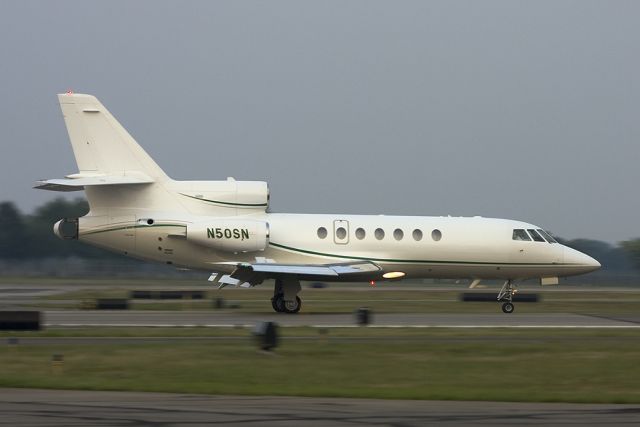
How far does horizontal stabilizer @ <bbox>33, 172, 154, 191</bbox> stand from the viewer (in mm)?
31766

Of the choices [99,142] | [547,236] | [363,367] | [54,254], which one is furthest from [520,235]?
[54,254]

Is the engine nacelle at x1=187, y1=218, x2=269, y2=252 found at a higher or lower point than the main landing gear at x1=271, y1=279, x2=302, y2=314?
higher

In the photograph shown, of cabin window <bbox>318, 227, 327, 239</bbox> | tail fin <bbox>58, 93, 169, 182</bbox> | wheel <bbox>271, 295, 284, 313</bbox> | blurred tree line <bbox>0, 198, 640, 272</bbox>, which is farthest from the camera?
blurred tree line <bbox>0, 198, 640, 272</bbox>

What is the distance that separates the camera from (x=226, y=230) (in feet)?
108

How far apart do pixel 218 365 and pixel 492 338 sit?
833 cm

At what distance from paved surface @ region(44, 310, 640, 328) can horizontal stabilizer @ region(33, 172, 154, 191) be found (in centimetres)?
411

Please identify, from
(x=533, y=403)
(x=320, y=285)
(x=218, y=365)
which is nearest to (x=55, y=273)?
(x=320, y=285)

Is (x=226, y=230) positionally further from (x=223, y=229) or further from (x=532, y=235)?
(x=532, y=235)

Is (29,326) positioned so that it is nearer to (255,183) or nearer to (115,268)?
(255,183)

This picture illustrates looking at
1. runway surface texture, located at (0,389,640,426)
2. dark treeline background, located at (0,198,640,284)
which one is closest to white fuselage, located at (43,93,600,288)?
runway surface texture, located at (0,389,640,426)

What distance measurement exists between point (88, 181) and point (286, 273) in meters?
7.15

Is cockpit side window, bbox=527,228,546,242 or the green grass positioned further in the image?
cockpit side window, bbox=527,228,546,242

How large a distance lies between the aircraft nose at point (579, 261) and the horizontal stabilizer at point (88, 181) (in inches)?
600

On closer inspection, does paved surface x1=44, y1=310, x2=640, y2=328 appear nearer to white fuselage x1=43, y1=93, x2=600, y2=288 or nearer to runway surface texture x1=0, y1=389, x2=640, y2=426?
white fuselage x1=43, y1=93, x2=600, y2=288
